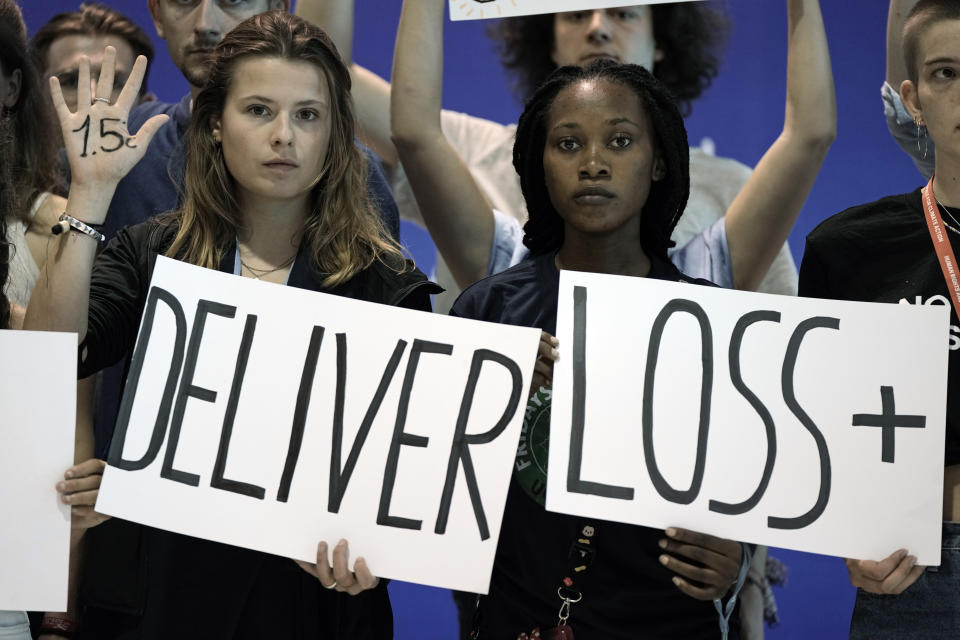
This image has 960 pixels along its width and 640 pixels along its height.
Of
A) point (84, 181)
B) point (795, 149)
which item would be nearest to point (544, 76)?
point (795, 149)

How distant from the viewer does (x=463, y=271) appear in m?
2.68

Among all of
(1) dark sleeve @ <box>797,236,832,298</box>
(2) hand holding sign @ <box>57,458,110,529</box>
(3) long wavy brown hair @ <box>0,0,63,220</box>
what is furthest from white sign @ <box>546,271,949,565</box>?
(3) long wavy brown hair @ <box>0,0,63,220</box>

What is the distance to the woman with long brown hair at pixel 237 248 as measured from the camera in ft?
6.33

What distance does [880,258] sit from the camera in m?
2.15

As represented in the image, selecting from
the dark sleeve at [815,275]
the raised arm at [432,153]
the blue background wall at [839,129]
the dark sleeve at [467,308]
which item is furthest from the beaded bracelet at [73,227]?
the blue background wall at [839,129]

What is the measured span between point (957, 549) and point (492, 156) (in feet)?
5.76

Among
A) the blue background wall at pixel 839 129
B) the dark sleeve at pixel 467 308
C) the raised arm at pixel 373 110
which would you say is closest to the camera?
the dark sleeve at pixel 467 308

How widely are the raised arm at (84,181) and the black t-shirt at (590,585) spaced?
0.87 metres

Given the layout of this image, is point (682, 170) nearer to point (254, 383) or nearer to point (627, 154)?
point (627, 154)

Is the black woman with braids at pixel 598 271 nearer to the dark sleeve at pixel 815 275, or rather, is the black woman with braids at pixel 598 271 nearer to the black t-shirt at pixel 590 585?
the black t-shirt at pixel 590 585

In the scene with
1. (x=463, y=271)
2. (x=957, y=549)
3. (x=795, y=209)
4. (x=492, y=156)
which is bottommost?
(x=957, y=549)

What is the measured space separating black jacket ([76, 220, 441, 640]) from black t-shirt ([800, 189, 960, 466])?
0.83 meters

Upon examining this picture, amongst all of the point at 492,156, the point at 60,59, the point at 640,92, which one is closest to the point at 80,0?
the point at 60,59

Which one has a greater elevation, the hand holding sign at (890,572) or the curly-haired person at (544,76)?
the curly-haired person at (544,76)
